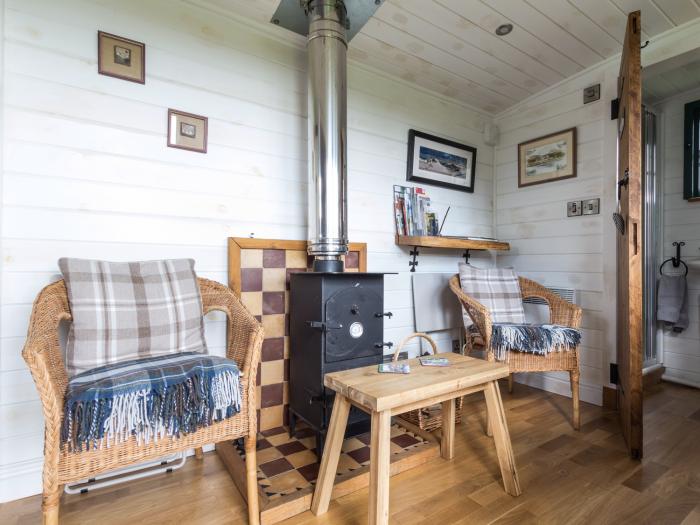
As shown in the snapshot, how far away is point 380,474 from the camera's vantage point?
3.73 feet

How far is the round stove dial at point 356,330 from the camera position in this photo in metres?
1.69

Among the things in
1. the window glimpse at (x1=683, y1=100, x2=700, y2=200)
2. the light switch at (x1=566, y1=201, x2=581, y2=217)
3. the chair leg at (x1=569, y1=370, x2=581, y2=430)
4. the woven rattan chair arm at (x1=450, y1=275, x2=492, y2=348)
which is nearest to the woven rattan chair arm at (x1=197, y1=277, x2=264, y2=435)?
the woven rattan chair arm at (x1=450, y1=275, x2=492, y2=348)

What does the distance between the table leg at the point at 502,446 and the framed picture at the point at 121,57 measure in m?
2.05

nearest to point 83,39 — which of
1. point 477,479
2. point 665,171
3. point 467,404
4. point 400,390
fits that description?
point 400,390

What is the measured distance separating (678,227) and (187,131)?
11.3ft

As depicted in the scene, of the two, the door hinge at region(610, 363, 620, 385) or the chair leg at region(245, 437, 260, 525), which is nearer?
the chair leg at region(245, 437, 260, 525)

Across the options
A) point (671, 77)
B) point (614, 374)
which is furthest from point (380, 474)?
point (671, 77)

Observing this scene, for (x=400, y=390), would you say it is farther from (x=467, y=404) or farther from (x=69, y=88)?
(x=69, y=88)

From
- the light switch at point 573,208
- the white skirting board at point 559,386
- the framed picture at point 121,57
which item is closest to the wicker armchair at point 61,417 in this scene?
the framed picture at point 121,57

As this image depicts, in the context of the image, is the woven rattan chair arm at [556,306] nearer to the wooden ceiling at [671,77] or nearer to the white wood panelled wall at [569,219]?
the white wood panelled wall at [569,219]

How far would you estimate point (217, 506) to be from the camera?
1.39 meters

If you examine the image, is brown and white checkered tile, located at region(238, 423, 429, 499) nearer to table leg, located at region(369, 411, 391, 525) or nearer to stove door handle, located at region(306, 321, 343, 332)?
table leg, located at region(369, 411, 391, 525)

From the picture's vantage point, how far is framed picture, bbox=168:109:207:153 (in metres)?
1.78

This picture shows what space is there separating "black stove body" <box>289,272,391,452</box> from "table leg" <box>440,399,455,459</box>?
36 centimetres
